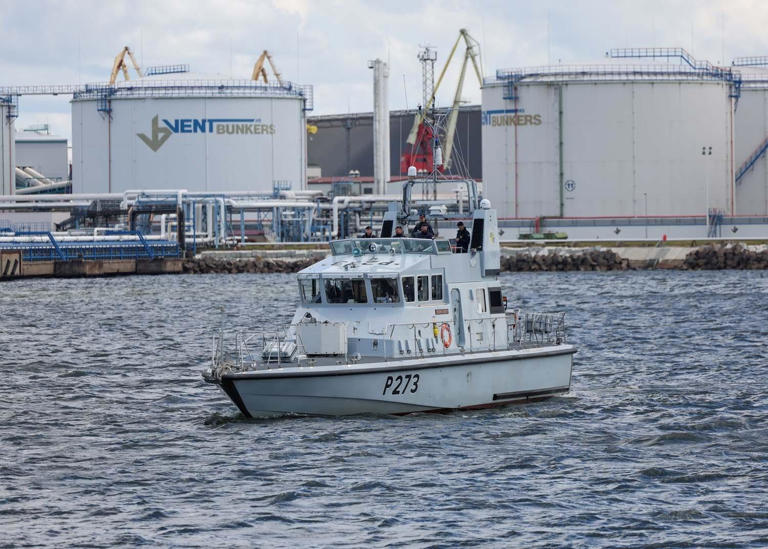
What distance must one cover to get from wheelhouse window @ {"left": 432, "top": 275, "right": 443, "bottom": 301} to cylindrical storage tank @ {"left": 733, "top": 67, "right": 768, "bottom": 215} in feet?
273

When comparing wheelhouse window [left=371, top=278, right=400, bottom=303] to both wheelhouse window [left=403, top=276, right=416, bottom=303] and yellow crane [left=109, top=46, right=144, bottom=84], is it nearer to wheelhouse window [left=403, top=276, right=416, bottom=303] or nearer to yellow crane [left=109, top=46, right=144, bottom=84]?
wheelhouse window [left=403, top=276, right=416, bottom=303]

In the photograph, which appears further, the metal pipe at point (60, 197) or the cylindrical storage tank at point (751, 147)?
the cylindrical storage tank at point (751, 147)

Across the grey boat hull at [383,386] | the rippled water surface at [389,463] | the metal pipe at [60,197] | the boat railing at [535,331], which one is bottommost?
the rippled water surface at [389,463]

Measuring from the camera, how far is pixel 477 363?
26.3m

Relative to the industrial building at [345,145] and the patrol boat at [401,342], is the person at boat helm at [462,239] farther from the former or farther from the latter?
the industrial building at [345,145]

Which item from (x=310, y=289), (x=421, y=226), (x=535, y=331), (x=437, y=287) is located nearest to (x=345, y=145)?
(x=535, y=331)

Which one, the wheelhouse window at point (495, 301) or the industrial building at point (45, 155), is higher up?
the industrial building at point (45, 155)

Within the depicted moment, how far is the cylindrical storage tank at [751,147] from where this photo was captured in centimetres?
10612

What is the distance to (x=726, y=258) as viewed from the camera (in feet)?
279

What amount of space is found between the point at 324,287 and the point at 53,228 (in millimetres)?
85903

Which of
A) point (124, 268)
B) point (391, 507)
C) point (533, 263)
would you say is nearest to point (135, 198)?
point (124, 268)

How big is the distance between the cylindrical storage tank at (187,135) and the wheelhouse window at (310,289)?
262ft

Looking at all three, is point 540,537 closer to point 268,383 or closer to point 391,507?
point 391,507

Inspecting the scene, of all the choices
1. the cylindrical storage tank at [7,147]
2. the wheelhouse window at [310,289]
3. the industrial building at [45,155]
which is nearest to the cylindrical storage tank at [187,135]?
the cylindrical storage tank at [7,147]
